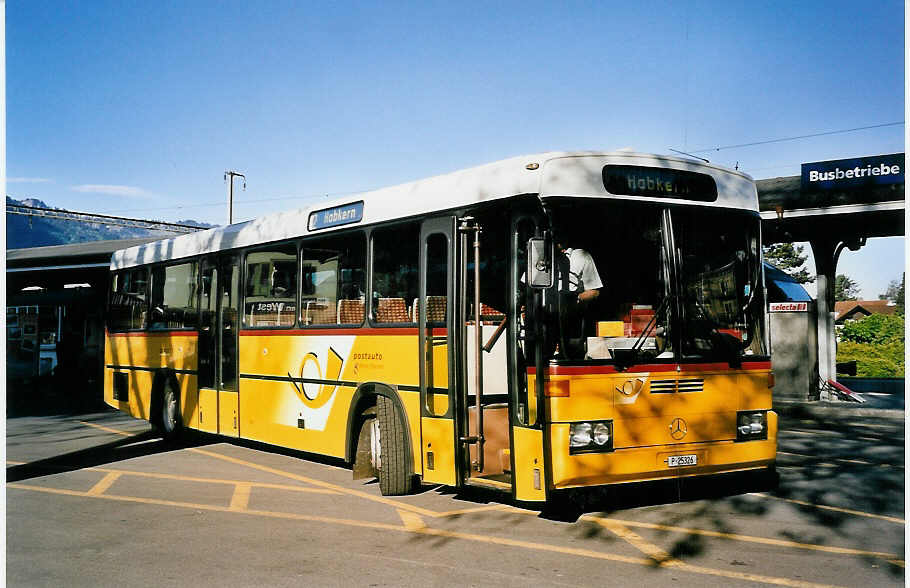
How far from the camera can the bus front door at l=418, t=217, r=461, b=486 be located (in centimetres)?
780

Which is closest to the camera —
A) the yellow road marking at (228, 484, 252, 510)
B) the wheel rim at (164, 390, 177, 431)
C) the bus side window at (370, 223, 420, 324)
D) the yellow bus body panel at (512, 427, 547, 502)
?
the yellow bus body panel at (512, 427, 547, 502)

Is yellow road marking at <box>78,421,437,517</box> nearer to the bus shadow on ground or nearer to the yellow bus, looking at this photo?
the yellow bus

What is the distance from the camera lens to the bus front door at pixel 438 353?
7.80m

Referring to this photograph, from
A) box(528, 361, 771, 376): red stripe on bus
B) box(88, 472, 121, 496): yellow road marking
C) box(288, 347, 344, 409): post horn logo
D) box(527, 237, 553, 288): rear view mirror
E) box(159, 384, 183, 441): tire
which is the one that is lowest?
box(88, 472, 121, 496): yellow road marking

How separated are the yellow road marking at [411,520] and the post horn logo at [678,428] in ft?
7.45

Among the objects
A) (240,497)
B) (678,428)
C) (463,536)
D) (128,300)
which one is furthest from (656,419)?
(128,300)

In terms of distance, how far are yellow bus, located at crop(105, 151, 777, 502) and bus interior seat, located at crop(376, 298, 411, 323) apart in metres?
0.02

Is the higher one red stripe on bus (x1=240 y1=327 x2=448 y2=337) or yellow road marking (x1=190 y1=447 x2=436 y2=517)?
red stripe on bus (x1=240 y1=327 x2=448 y2=337)

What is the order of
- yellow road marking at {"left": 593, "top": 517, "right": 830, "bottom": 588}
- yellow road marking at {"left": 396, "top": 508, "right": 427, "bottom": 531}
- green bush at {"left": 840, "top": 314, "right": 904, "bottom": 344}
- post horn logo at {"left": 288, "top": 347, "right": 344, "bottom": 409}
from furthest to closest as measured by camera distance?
green bush at {"left": 840, "top": 314, "right": 904, "bottom": 344}
post horn logo at {"left": 288, "top": 347, "right": 344, "bottom": 409}
yellow road marking at {"left": 396, "top": 508, "right": 427, "bottom": 531}
yellow road marking at {"left": 593, "top": 517, "right": 830, "bottom": 588}

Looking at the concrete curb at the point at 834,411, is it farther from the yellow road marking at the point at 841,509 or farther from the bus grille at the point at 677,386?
the bus grille at the point at 677,386

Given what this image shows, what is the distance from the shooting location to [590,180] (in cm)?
698

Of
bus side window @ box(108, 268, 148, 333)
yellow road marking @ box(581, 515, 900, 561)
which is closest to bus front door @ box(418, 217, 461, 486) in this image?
yellow road marking @ box(581, 515, 900, 561)

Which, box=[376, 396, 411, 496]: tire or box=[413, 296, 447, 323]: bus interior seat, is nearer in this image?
box=[413, 296, 447, 323]: bus interior seat

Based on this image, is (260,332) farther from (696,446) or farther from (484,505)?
(696,446)
